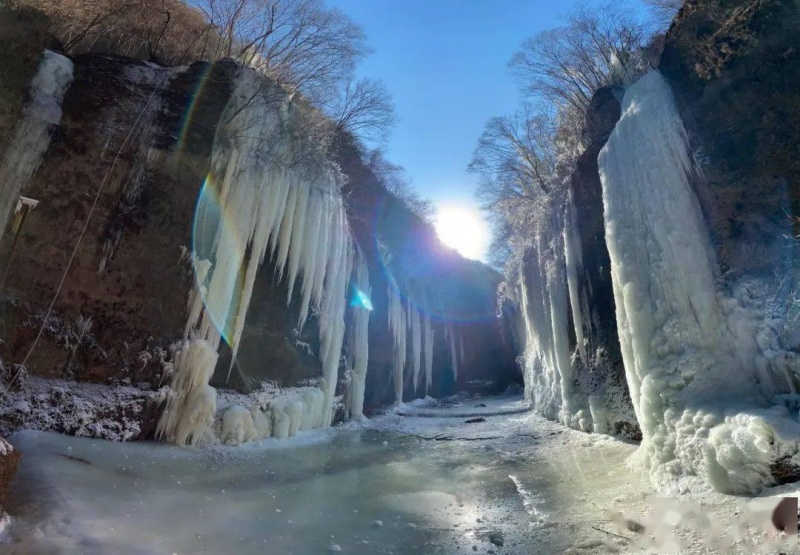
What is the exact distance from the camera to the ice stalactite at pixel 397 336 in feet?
57.9

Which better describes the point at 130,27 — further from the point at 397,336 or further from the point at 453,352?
the point at 453,352

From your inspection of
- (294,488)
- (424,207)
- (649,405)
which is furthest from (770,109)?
(424,207)

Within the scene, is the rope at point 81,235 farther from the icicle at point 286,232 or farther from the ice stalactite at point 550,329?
the ice stalactite at point 550,329

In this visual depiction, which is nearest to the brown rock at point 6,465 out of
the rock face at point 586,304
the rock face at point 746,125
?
the rock face at point 746,125

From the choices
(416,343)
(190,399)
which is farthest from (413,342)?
(190,399)

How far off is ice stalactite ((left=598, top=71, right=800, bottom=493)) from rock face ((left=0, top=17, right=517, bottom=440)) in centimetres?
699

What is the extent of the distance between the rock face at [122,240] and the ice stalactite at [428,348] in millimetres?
12129

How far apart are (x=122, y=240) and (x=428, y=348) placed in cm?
1626

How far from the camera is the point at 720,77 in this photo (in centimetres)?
642

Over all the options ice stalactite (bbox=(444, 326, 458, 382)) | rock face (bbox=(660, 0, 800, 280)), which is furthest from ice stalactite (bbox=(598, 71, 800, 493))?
ice stalactite (bbox=(444, 326, 458, 382))

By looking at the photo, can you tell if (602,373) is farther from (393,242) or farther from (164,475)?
(393,242)

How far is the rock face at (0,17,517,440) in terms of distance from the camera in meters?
6.62

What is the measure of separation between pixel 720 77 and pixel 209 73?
29.0 ft

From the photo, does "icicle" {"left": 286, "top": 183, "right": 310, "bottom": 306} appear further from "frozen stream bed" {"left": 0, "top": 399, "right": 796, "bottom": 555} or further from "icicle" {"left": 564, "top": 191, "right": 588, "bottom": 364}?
"icicle" {"left": 564, "top": 191, "right": 588, "bottom": 364}
